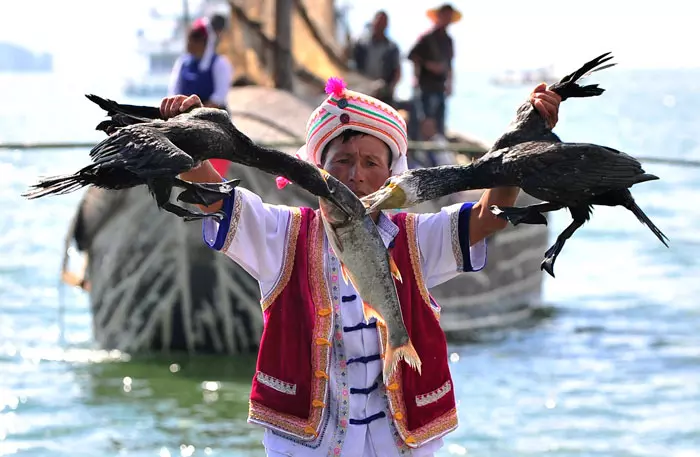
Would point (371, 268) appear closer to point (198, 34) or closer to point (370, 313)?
point (370, 313)

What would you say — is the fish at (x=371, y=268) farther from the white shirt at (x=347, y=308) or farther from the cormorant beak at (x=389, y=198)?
the white shirt at (x=347, y=308)

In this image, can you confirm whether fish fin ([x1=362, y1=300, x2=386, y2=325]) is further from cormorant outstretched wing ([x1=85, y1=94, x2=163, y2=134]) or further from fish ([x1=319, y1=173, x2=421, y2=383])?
cormorant outstretched wing ([x1=85, y1=94, x2=163, y2=134])

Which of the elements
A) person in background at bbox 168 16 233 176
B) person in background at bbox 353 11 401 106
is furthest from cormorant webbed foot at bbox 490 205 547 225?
person in background at bbox 353 11 401 106

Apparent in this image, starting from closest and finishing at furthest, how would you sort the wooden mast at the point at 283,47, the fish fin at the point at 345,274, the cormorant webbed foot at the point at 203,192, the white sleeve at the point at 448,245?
1. the cormorant webbed foot at the point at 203,192
2. the fish fin at the point at 345,274
3. the white sleeve at the point at 448,245
4. the wooden mast at the point at 283,47

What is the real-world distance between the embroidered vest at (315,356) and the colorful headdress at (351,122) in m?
0.22

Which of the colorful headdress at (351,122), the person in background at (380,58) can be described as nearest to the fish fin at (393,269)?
the colorful headdress at (351,122)

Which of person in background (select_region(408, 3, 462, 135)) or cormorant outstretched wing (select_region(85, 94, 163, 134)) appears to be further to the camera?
person in background (select_region(408, 3, 462, 135))

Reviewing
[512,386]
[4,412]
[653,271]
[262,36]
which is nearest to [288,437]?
[4,412]

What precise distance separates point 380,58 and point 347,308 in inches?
346

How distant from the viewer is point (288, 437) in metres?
2.89

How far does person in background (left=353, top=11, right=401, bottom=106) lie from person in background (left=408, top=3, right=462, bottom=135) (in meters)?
0.34

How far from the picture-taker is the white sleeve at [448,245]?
9.73 feet

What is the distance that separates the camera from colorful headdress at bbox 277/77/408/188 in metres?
3.00

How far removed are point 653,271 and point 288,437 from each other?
456 inches
